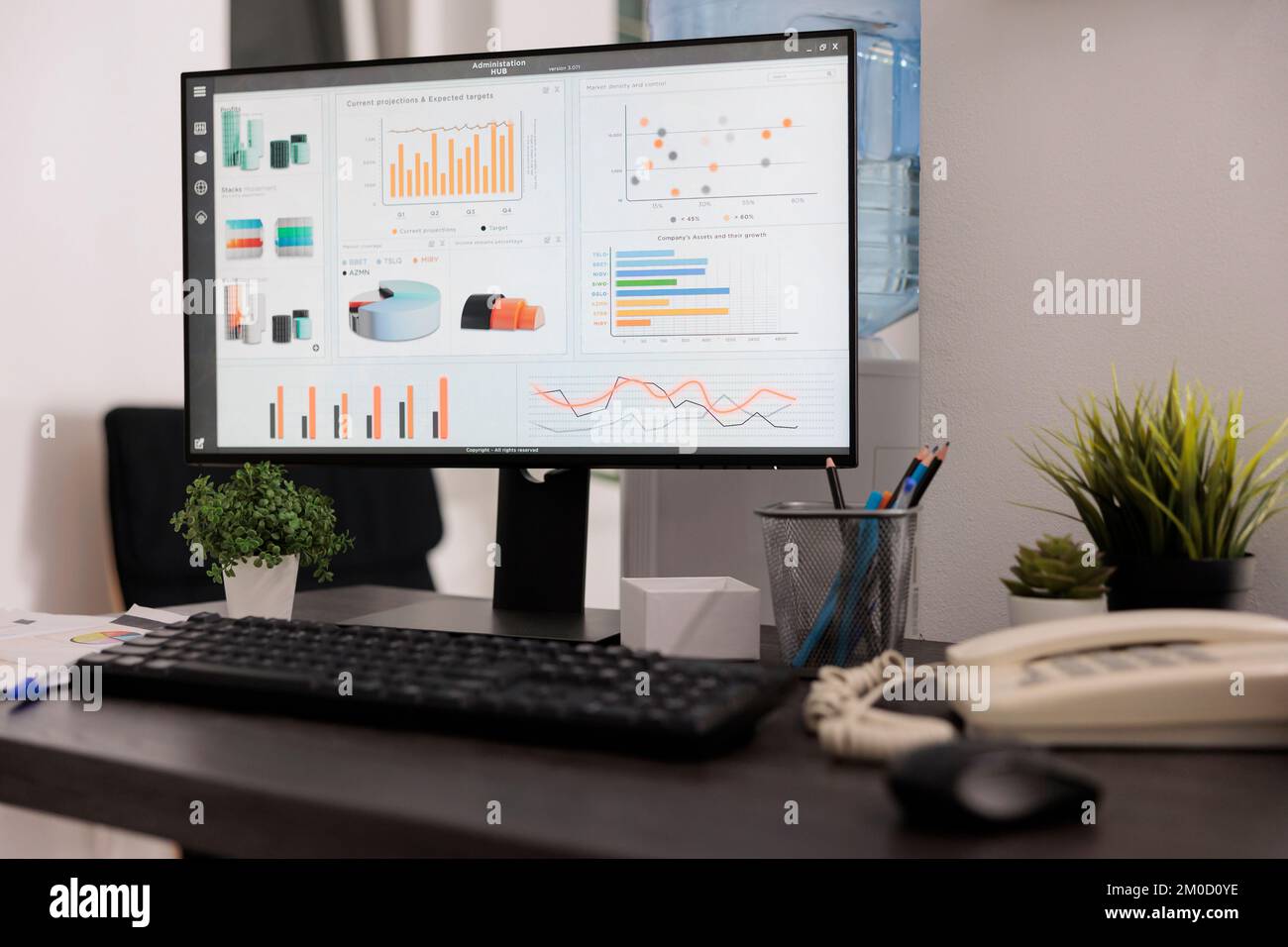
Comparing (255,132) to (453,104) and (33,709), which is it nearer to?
(453,104)

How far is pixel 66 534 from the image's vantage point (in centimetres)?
124

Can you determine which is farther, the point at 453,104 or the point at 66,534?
the point at 66,534

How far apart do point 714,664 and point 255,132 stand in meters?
0.69

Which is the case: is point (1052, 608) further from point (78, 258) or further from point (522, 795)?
point (78, 258)

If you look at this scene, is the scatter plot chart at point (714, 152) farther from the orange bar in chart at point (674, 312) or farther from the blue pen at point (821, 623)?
the blue pen at point (821, 623)

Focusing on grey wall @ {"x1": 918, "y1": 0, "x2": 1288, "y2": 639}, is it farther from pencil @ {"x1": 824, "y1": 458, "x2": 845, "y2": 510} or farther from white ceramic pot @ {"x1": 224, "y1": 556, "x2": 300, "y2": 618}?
white ceramic pot @ {"x1": 224, "y1": 556, "x2": 300, "y2": 618}

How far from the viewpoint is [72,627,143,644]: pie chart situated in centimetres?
76

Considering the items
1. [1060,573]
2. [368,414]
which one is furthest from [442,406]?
[1060,573]

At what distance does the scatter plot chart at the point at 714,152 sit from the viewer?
2.69ft

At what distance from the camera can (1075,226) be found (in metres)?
0.86

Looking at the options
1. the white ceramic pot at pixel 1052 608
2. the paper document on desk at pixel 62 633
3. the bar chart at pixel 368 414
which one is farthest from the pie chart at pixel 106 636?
the white ceramic pot at pixel 1052 608

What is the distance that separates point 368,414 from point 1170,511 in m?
0.65
